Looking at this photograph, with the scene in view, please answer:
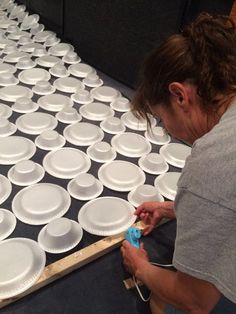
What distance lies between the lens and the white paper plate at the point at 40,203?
1175mm

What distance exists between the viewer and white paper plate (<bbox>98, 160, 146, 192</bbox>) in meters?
1.37

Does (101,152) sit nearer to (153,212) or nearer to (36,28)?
(153,212)

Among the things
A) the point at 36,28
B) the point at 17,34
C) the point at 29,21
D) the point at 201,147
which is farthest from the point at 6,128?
the point at 29,21

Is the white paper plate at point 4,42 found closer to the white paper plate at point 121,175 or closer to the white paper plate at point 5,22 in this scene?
the white paper plate at point 5,22

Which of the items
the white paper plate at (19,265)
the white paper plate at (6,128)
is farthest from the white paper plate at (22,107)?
the white paper plate at (19,265)

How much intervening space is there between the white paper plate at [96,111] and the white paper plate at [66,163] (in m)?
0.33

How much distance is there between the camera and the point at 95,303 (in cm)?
100

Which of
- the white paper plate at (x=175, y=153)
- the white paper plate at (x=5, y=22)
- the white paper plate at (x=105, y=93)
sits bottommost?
the white paper plate at (x=175, y=153)

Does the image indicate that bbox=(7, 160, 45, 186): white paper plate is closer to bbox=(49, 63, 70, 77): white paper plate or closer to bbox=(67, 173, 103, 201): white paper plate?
bbox=(67, 173, 103, 201): white paper plate

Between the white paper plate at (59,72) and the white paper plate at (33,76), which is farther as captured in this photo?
the white paper plate at (59,72)

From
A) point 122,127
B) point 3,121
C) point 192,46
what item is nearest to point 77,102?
point 122,127

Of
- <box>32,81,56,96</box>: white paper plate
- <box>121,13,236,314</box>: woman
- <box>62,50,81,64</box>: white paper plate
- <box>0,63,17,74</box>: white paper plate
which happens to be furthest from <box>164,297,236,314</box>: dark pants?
<box>62,50,81,64</box>: white paper plate

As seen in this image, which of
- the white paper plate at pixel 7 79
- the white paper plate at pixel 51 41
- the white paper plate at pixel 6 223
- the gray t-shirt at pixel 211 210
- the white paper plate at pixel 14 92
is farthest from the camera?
the white paper plate at pixel 51 41

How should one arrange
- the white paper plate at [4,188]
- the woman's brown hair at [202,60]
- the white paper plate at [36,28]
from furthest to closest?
the white paper plate at [36,28], the white paper plate at [4,188], the woman's brown hair at [202,60]
